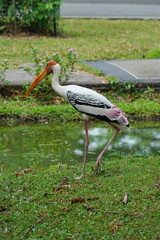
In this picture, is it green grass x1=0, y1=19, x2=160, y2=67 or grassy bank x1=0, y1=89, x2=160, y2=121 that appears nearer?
grassy bank x1=0, y1=89, x2=160, y2=121

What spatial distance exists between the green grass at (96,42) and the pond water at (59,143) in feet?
9.87

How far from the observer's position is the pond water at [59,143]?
6.20 meters

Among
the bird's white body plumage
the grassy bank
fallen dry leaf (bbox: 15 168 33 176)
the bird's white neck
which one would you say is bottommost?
the grassy bank

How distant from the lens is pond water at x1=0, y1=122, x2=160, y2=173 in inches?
244

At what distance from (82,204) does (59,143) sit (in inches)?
91.1

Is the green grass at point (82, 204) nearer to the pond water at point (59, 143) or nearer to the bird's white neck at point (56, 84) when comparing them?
the pond water at point (59, 143)

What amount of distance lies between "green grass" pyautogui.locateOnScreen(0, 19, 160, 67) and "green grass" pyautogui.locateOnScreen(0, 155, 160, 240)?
5.08 m

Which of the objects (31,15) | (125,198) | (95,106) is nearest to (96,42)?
(31,15)

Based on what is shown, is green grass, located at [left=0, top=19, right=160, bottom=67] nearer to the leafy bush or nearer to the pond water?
the leafy bush

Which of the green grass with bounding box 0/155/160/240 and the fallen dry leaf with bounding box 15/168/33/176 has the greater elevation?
the green grass with bounding box 0/155/160/240

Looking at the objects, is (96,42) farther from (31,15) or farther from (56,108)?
(56,108)

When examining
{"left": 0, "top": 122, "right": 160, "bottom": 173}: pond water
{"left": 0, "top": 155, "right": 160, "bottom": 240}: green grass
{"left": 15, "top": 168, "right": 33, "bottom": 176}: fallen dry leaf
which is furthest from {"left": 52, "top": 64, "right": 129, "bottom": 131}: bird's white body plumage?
{"left": 0, "top": 122, "right": 160, "bottom": 173}: pond water

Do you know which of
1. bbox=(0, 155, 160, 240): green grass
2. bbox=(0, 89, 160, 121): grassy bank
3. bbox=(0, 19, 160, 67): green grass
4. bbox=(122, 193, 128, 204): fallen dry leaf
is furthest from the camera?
bbox=(0, 19, 160, 67): green grass

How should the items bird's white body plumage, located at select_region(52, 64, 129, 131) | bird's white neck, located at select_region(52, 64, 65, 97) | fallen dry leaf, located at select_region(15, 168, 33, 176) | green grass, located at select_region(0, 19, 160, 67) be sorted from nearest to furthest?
bird's white body plumage, located at select_region(52, 64, 129, 131), bird's white neck, located at select_region(52, 64, 65, 97), fallen dry leaf, located at select_region(15, 168, 33, 176), green grass, located at select_region(0, 19, 160, 67)
